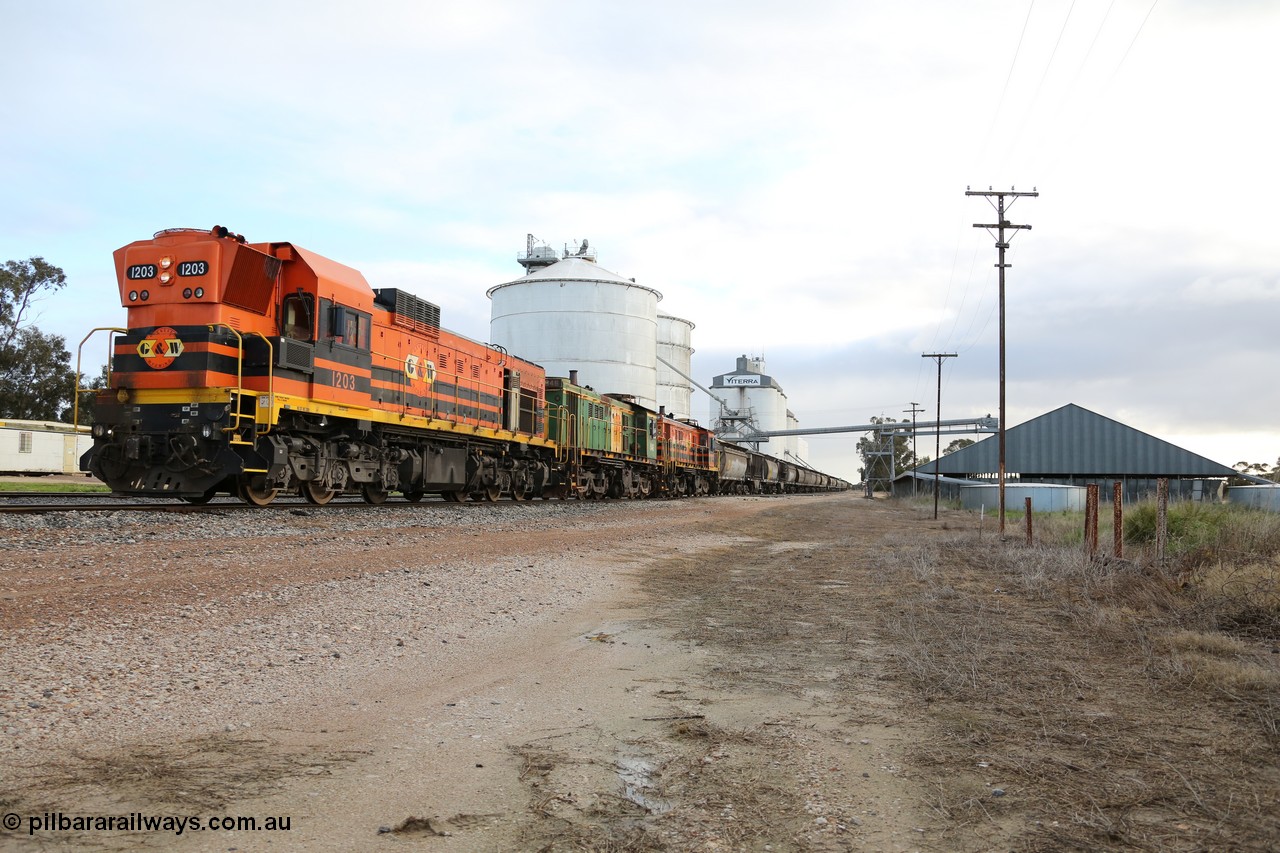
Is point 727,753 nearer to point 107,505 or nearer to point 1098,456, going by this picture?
point 107,505

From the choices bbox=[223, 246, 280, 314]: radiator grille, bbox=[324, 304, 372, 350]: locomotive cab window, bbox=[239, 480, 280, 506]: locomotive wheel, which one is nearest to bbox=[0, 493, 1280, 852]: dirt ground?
bbox=[239, 480, 280, 506]: locomotive wheel

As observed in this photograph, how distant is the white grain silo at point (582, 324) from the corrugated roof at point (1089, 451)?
2538 cm

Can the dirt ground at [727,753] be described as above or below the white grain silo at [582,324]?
below

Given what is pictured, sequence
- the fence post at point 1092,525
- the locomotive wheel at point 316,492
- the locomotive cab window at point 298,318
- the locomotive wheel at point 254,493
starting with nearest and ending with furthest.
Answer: the fence post at point 1092,525
the locomotive wheel at point 254,493
the locomotive cab window at point 298,318
the locomotive wheel at point 316,492

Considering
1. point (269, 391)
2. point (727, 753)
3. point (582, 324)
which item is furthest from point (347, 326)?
point (582, 324)

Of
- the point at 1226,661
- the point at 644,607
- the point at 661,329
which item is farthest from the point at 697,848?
the point at 661,329

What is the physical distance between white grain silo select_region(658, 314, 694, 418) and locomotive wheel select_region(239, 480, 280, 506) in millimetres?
56593

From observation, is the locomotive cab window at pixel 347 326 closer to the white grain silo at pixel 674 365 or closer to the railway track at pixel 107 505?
the railway track at pixel 107 505

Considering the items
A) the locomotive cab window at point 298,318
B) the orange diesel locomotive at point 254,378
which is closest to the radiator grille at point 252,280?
the orange diesel locomotive at point 254,378

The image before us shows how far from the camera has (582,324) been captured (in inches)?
2167

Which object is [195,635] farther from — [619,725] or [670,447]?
[670,447]

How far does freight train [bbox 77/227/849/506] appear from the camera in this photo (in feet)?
45.4

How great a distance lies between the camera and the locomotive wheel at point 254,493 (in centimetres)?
1488

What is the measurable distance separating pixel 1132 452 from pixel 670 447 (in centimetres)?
3345
